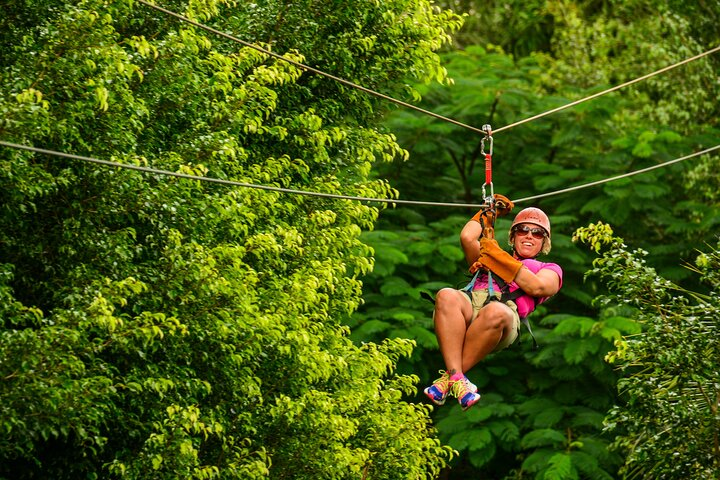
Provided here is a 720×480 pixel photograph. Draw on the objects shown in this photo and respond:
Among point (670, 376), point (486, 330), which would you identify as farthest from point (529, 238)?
point (670, 376)

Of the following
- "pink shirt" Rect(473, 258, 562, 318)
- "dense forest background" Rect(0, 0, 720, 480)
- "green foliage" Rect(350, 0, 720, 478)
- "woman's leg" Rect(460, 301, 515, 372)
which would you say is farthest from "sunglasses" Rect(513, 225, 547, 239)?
"green foliage" Rect(350, 0, 720, 478)

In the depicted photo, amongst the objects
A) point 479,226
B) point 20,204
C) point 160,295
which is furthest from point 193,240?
point 479,226

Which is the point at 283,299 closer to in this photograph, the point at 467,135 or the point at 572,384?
the point at 572,384

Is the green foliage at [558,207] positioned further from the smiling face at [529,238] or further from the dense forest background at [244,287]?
the smiling face at [529,238]

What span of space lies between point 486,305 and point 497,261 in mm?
276

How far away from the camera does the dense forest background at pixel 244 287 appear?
828 centimetres

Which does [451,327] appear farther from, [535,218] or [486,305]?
[535,218]

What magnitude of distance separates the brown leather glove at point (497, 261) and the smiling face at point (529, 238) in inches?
12.2

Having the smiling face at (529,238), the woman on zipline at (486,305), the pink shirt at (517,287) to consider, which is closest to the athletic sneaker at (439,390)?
the woman on zipline at (486,305)

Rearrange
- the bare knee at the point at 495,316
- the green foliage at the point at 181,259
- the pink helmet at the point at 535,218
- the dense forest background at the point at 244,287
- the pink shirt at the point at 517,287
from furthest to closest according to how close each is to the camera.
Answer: the dense forest background at the point at 244,287, the green foliage at the point at 181,259, the pink helmet at the point at 535,218, the pink shirt at the point at 517,287, the bare knee at the point at 495,316

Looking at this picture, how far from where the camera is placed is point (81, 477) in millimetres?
9148

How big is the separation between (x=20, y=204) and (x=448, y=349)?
3448 mm

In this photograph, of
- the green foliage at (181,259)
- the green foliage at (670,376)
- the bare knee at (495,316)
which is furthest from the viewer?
the green foliage at (670,376)

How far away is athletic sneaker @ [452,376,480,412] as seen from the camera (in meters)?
6.67
